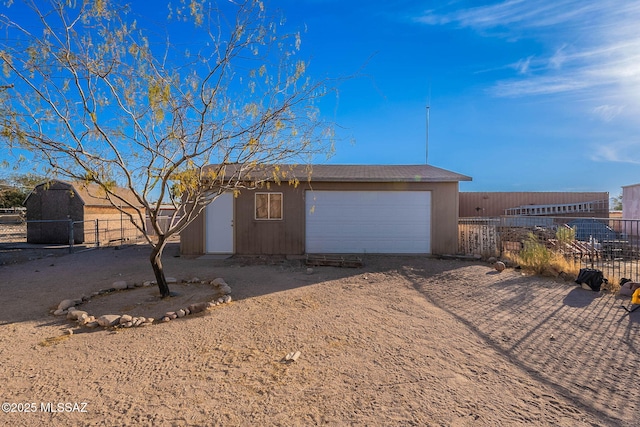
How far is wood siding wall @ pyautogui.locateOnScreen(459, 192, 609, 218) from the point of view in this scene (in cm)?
2044

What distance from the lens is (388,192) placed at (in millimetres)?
10289

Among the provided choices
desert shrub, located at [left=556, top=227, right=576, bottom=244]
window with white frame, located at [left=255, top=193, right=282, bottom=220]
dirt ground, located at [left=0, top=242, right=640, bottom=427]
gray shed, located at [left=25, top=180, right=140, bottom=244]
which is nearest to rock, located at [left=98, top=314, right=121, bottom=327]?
dirt ground, located at [left=0, top=242, right=640, bottom=427]

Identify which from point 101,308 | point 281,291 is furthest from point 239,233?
point 101,308

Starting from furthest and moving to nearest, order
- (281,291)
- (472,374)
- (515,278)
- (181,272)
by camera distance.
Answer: (181,272) < (515,278) < (281,291) < (472,374)

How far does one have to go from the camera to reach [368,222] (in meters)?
10.3

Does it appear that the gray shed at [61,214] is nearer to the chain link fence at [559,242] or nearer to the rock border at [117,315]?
the rock border at [117,315]

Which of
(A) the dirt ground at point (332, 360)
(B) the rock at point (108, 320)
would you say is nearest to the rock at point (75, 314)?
(A) the dirt ground at point (332, 360)

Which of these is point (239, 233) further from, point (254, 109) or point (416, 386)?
point (416, 386)

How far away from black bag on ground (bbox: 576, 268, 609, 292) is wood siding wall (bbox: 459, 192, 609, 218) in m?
14.3

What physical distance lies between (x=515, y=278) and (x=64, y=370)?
25.2 feet

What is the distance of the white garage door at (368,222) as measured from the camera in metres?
10.2

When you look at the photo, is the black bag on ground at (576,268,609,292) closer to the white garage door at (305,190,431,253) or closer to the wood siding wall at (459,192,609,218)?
the white garage door at (305,190,431,253)

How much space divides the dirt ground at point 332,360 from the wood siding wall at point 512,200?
593 inches

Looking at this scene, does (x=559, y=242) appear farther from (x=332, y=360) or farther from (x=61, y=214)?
(x=61, y=214)
